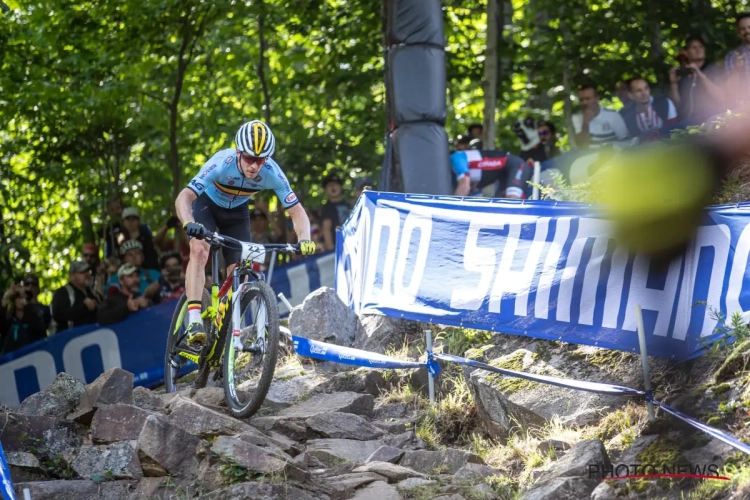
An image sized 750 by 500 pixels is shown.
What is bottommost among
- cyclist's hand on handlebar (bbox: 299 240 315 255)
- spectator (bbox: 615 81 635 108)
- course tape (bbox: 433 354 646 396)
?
course tape (bbox: 433 354 646 396)

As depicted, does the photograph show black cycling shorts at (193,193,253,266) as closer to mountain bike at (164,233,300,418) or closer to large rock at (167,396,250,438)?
mountain bike at (164,233,300,418)

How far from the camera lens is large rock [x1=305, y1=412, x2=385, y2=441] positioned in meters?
7.37

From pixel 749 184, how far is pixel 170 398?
466 centimetres

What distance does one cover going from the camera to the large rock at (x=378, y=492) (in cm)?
588

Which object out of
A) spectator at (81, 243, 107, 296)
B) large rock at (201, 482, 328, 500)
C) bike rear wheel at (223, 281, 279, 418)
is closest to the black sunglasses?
bike rear wheel at (223, 281, 279, 418)

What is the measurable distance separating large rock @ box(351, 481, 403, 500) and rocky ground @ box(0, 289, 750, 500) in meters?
0.01

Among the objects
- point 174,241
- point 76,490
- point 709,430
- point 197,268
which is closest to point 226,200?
point 197,268

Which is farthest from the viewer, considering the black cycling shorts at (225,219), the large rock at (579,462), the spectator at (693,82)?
the spectator at (693,82)

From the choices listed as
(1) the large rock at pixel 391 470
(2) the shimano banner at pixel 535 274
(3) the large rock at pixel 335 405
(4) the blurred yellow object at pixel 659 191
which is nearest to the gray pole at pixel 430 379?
(2) the shimano banner at pixel 535 274

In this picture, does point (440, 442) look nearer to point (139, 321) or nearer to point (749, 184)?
point (749, 184)

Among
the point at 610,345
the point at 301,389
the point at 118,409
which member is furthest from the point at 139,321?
the point at 610,345

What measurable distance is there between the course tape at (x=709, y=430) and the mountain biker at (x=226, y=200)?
9.24 ft

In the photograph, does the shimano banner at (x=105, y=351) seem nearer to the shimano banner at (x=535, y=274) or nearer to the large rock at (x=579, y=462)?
the shimano banner at (x=535, y=274)

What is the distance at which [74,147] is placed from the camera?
17.6 meters
